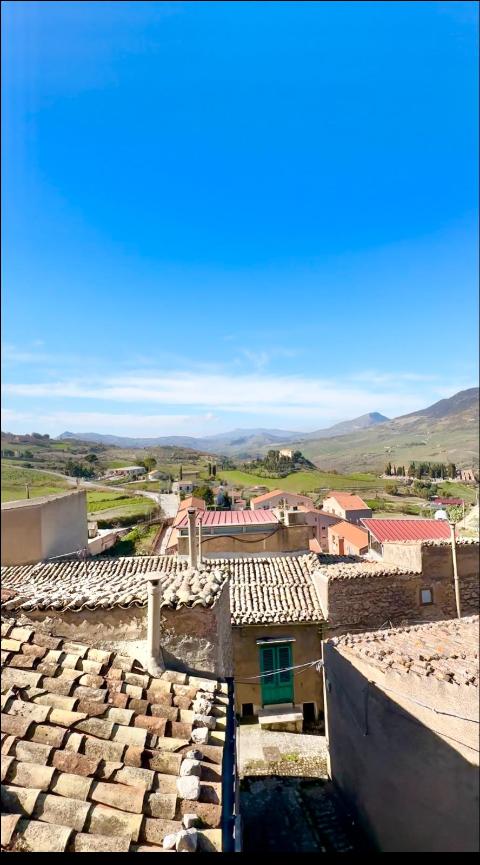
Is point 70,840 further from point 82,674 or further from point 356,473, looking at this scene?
point 356,473

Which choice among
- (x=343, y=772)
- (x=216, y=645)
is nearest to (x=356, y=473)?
(x=216, y=645)

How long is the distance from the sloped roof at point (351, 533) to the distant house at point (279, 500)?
A: 0.80 m

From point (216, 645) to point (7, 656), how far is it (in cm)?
89

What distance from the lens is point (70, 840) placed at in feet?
3.26

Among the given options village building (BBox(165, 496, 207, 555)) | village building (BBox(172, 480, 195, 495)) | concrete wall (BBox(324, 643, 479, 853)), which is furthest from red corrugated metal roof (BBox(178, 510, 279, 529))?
concrete wall (BBox(324, 643, 479, 853))

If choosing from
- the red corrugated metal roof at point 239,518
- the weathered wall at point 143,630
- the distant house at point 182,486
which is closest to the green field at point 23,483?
the weathered wall at point 143,630

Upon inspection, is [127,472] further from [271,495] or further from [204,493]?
[271,495]

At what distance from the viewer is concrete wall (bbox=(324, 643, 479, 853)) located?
3.26 feet

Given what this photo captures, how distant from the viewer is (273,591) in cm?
508

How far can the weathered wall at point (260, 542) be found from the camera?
5.39 metres

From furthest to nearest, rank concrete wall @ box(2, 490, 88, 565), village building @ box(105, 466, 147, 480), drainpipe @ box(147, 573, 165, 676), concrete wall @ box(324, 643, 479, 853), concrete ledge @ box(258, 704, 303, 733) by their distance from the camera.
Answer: concrete ledge @ box(258, 704, 303, 733), village building @ box(105, 466, 147, 480), drainpipe @ box(147, 573, 165, 676), concrete wall @ box(2, 490, 88, 565), concrete wall @ box(324, 643, 479, 853)

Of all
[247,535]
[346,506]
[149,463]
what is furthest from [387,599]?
[149,463]

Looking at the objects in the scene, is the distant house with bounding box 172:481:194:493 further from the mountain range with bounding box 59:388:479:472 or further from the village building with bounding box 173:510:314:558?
the village building with bounding box 173:510:314:558

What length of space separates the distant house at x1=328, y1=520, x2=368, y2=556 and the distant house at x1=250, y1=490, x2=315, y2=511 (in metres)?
0.70
